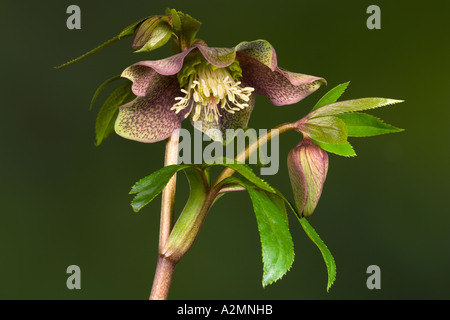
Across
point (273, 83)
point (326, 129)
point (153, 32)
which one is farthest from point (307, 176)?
point (153, 32)

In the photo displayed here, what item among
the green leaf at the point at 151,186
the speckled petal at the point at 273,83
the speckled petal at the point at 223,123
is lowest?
the green leaf at the point at 151,186

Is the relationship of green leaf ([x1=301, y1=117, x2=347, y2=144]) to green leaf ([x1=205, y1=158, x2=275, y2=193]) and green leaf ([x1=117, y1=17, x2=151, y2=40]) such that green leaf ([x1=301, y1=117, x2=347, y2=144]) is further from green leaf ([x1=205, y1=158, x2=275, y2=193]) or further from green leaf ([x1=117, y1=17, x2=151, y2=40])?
green leaf ([x1=117, y1=17, x2=151, y2=40])

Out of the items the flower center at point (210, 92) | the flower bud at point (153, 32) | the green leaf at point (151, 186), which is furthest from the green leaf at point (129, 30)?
the green leaf at point (151, 186)

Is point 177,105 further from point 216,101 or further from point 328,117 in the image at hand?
point 328,117

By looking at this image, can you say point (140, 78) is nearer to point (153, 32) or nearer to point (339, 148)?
point (153, 32)

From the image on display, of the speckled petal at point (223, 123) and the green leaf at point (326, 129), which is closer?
the green leaf at point (326, 129)

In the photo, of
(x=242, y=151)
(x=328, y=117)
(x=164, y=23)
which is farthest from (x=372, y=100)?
(x=164, y=23)

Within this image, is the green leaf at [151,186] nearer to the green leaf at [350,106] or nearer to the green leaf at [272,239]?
the green leaf at [272,239]
